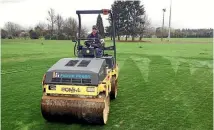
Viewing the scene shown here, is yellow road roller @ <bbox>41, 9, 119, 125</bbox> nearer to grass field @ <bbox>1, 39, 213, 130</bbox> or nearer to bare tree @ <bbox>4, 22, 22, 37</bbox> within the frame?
grass field @ <bbox>1, 39, 213, 130</bbox>

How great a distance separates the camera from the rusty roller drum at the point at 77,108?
6.06m

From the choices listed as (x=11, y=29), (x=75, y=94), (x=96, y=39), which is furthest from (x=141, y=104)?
(x=11, y=29)

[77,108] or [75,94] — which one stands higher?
[75,94]

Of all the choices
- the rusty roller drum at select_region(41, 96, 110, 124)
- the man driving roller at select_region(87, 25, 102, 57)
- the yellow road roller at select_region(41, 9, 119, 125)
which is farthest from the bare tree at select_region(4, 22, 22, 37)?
the rusty roller drum at select_region(41, 96, 110, 124)

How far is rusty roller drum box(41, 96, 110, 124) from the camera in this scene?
6.06 m

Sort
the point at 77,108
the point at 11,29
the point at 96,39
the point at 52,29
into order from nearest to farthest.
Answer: the point at 77,108 < the point at 96,39 < the point at 52,29 < the point at 11,29

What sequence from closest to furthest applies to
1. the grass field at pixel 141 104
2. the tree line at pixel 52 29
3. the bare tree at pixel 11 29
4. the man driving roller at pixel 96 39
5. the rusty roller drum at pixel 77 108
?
the rusty roller drum at pixel 77 108
the grass field at pixel 141 104
the man driving roller at pixel 96 39
the tree line at pixel 52 29
the bare tree at pixel 11 29

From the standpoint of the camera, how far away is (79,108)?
6090mm

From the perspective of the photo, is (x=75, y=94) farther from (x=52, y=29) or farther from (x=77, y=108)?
(x=52, y=29)

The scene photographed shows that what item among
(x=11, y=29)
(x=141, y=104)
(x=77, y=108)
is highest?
(x=11, y=29)

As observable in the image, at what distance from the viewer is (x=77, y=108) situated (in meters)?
6.09

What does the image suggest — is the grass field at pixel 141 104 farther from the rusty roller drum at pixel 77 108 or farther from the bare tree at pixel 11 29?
the bare tree at pixel 11 29

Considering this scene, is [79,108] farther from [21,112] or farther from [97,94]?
[21,112]

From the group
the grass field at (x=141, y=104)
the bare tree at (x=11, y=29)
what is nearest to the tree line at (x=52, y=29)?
the bare tree at (x=11, y=29)
